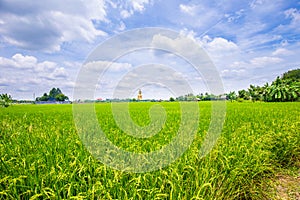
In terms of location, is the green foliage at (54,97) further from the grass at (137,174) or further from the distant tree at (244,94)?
the grass at (137,174)

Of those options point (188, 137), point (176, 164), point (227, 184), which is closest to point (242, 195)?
point (227, 184)

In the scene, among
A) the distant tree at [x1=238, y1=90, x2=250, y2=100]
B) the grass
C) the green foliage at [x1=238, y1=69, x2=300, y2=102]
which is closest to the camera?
the grass

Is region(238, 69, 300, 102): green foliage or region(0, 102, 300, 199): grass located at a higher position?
region(238, 69, 300, 102): green foliage

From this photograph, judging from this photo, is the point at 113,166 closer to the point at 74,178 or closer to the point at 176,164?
the point at 74,178

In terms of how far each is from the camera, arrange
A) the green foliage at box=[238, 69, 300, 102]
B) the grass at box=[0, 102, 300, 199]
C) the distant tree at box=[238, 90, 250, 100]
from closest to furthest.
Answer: the grass at box=[0, 102, 300, 199]
the green foliage at box=[238, 69, 300, 102]
the distant tree at box=[238, 90, 250, 100]

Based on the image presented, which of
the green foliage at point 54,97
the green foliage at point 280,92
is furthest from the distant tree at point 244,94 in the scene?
the green foliage at point 54,97

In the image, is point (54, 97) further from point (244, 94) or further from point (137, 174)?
point (137, 174)

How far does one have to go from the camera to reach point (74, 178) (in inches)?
87.7

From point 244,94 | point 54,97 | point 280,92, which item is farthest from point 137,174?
point 54,97

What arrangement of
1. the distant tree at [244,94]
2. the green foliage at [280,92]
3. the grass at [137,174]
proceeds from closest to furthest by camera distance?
the grass at [137,174] → the green foliage at [280,92] → the distant tree at [244,94]

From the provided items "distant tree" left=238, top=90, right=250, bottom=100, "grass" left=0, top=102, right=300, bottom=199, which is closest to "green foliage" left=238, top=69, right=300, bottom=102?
Answer: "distant tree" left=238, top=90, right=250, bottom=100

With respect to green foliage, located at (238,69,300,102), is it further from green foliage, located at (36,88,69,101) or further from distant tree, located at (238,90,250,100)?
green foliage, located at (36,88,69,101)

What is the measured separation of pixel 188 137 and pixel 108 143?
1520 millimetres

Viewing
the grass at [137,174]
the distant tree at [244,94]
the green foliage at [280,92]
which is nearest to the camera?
the grass at [137,174]
